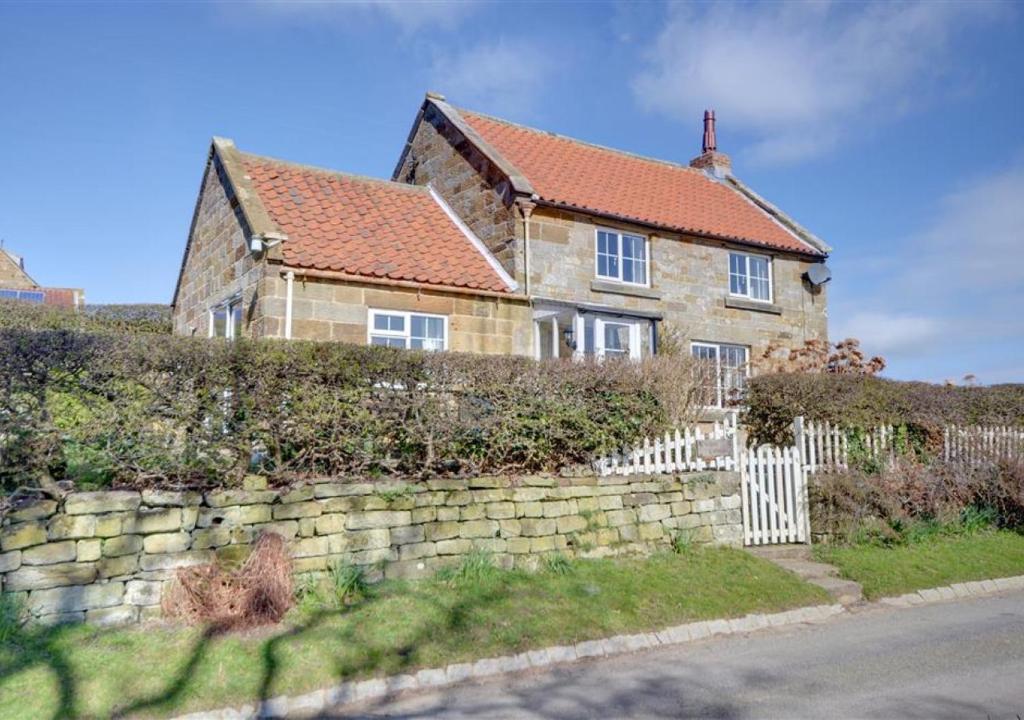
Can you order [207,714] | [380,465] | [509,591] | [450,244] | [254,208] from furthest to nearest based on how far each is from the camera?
1. [450,244]
2. [254,208]
3. [380,465]
4. [509,591]
5. [207,714]

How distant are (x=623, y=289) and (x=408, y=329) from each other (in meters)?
5.87

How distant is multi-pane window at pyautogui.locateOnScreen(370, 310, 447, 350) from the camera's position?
15102 millimetres

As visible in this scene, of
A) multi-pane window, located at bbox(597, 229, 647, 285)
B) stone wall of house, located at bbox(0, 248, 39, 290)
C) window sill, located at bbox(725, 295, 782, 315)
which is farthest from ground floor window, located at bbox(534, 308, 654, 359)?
stone wall of house, located at bbox(0, 248, 39, 290)

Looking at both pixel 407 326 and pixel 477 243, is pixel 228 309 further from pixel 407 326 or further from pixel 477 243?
pixel 477 243

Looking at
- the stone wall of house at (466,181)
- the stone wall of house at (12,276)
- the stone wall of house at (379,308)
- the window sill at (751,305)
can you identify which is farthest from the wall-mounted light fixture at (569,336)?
the stone wall of house at (12,276)

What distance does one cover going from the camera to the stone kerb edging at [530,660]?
20.2 feet

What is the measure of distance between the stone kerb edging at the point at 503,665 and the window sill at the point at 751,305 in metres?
12.5

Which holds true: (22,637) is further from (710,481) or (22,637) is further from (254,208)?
(254,208)

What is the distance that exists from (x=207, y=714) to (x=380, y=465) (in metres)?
3.52

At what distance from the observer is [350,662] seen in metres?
6.68

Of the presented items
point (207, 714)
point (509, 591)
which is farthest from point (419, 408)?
point (207, 714)

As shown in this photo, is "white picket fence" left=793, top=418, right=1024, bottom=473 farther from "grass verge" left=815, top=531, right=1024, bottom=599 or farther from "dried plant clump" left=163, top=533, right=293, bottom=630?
"dried plant clump" left=163, top=533, right=293, bottom=630

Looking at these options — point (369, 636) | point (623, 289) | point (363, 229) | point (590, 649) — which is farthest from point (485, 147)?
point (369, 636)

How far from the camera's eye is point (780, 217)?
78.3ft
